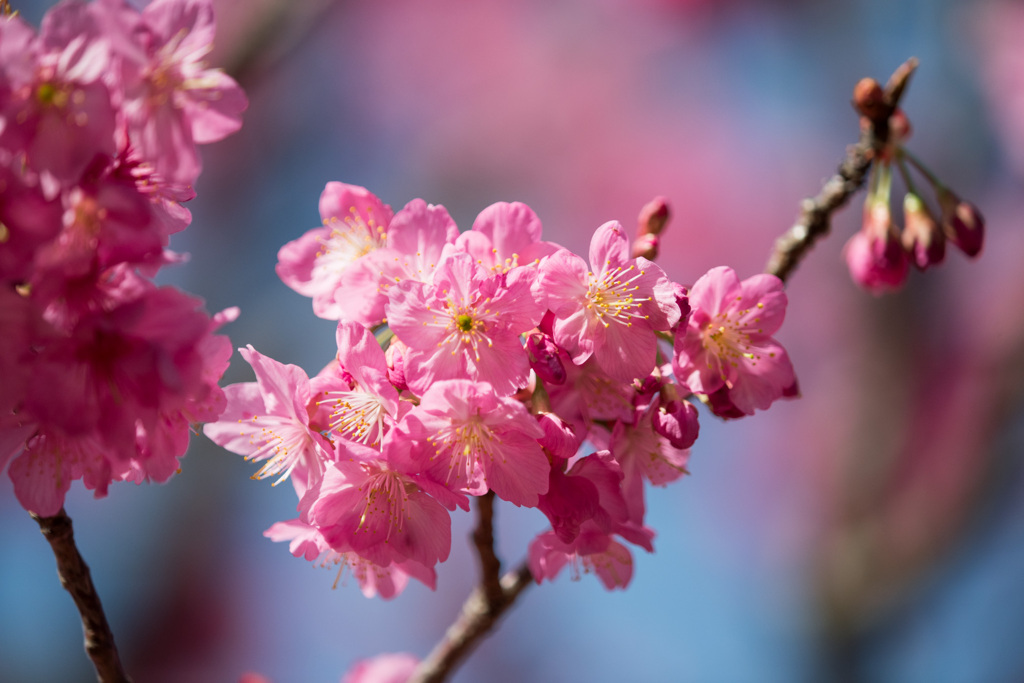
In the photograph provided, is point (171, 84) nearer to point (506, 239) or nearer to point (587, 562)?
point (506, 239)

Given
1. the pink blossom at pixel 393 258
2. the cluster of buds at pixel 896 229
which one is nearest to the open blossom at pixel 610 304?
the pink blossom at pixel 393 258

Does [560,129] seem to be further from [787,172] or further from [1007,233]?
[1007,233]

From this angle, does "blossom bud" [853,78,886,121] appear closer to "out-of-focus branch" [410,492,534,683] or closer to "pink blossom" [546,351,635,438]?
"pink blossom" [546,351,635,438]

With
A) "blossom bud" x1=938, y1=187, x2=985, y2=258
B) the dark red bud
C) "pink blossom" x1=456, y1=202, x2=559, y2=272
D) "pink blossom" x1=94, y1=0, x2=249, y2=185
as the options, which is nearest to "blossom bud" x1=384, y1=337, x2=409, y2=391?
"pink blossom" x1=456, y1=202, x2=559, y2=272

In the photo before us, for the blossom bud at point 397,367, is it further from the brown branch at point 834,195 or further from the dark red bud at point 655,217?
the brown branch at point 834,195

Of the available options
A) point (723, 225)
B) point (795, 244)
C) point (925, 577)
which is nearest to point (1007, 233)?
point (723, 225)

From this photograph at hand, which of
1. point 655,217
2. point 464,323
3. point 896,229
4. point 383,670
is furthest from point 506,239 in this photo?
point 383,670
